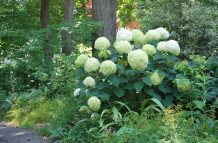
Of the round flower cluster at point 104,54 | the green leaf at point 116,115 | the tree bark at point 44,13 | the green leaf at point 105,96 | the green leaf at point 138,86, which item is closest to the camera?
the green leaf at point 116,115

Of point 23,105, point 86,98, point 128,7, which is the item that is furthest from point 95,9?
point 128,7

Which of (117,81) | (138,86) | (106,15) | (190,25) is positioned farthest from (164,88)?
(106,15)

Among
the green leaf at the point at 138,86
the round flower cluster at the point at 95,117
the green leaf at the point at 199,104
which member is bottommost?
the round flower cluster at the point at 95,117

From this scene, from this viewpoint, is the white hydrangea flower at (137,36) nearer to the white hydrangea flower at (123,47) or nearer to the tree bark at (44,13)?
the white hydrangea flower at (123,47)

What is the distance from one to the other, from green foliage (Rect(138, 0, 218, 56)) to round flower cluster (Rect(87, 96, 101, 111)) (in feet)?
14.3

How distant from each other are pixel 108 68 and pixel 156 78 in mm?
619

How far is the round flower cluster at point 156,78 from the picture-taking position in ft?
17.1

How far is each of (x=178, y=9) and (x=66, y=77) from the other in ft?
11.1

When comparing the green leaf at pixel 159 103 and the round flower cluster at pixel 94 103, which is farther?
the round flower cluster at pixel 94 103

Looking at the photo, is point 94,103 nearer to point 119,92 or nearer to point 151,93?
point 119,92

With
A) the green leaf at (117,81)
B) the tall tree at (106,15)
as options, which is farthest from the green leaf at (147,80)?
the tall tree at (106,15)

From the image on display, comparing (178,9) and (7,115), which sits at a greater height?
(178,9)

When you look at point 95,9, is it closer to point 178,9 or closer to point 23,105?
point 178,9

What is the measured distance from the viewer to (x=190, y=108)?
5125 mm
